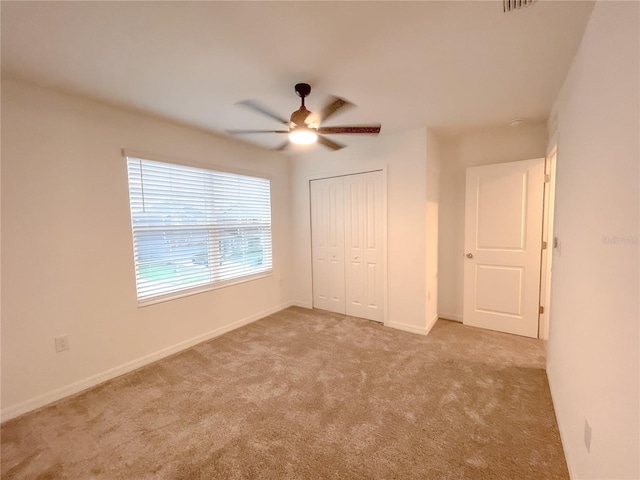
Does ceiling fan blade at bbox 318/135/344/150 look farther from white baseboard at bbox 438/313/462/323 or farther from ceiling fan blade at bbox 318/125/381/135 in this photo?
white baseboard at bbox 438/313/462/323

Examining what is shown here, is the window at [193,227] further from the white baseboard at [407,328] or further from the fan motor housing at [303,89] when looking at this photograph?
the white baseboard at [407,328]

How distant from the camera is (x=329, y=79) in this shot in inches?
77.2

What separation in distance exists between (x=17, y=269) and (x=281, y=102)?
2379mm

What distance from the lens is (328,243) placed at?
13.0 feet

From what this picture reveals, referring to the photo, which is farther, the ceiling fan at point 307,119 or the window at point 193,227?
the window at point 193,227

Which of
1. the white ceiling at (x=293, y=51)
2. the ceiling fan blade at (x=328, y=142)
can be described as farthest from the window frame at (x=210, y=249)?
the ceiling fan blade at (x=328, y=142)

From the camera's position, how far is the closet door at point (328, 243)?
3.82 m

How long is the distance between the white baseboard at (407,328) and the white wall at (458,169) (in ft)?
2.20

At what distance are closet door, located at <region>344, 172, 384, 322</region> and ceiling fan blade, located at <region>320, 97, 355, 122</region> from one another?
5.16 ft

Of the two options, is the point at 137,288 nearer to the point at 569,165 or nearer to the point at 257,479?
the point at 257,479

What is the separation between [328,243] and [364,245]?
0.60 m

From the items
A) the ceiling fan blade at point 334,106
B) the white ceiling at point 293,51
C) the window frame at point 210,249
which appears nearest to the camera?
the white ceiling at point 293,51

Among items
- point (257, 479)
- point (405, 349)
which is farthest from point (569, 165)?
point (257, 479)

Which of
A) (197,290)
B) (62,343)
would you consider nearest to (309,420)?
(197,290)
